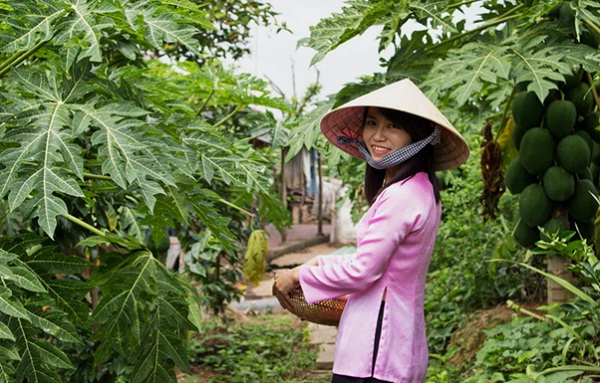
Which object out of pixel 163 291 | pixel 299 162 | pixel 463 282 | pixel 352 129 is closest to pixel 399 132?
pixel 352 129

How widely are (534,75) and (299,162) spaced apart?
1099cm

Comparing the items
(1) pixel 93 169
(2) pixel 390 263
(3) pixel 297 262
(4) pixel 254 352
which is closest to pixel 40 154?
(1) pixel 93 169

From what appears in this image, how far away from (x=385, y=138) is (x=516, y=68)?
2.75ft

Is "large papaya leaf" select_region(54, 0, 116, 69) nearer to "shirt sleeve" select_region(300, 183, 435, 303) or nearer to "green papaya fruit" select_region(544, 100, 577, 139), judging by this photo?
"shirt sleeve" select_region(300, 183, 435, 303)

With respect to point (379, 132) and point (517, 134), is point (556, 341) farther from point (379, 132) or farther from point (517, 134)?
point (379, 132)

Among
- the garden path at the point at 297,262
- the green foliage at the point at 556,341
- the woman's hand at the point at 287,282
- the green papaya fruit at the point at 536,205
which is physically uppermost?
the woman's hand at the point at 287,282

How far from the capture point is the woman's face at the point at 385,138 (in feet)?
8.54

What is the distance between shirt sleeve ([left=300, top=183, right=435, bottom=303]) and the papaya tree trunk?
1568mm

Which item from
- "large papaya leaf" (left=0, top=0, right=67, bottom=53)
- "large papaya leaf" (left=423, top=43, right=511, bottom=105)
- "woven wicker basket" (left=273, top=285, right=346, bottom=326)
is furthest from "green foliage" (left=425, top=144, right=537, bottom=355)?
"large papaya leaf" (left=0, top=0, right=67, bottom=53)

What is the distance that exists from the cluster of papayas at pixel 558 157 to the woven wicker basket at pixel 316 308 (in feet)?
4.30

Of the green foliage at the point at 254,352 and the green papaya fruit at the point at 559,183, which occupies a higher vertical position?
the green papaya fruit at the point at 559,183

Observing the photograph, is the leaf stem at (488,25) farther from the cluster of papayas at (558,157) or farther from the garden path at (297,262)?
the garden path at (297,262)

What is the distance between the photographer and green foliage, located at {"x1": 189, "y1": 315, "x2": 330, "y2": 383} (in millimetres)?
6039

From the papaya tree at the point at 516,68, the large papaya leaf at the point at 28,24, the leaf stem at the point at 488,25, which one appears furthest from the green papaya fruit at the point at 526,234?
the large papaya leaf at the point at 28,24
